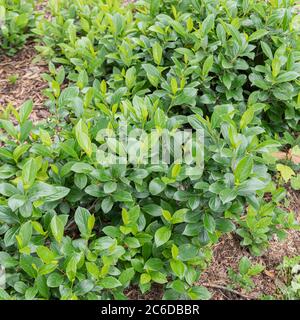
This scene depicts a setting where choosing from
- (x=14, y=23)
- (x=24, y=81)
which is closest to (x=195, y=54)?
(x=24, y=81)

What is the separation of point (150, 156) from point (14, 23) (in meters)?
2.14

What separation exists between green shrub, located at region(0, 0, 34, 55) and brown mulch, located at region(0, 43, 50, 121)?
3.6 inches

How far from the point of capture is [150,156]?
2842mm

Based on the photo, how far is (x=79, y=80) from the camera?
138 inches

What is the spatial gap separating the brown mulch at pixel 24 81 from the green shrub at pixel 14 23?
0.30 feet

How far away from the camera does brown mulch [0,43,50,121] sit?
3846 mm

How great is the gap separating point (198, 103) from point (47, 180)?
1383 millimetres

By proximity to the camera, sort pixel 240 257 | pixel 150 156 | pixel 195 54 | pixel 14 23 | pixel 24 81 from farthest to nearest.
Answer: pixel 14 23
pixel 24 81
pixel 195 54
pixel 240 257
pixel 150 156

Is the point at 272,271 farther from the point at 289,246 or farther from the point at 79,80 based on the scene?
the point at 79,80

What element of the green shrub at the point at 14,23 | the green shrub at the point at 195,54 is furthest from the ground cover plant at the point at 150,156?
the green shrub at the point at 14,23

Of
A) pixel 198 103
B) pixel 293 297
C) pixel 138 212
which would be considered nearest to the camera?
pixel 138 212

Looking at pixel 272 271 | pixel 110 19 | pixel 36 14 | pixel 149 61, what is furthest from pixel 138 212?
pixel 36 14

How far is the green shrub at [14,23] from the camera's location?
13.6 ft

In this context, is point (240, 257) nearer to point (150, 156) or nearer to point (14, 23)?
point (150, 156)
